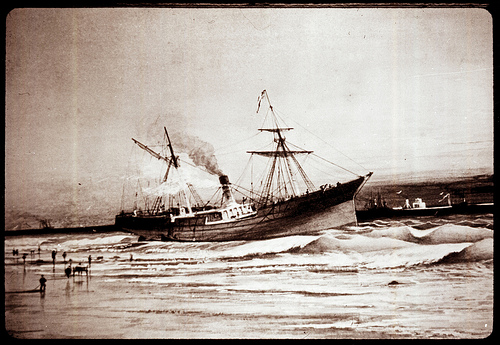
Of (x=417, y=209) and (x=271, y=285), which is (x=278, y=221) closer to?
(x=271, y=285)

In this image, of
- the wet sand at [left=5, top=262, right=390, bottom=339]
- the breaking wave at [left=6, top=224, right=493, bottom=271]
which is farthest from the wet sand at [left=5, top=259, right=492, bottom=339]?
the breaking wave at [left=6, top=224, right=493, bottom=271]

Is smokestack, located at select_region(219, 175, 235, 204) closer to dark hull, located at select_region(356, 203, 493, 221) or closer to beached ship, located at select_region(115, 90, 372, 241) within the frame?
beached ship, located at select_region(115, 90, 372, 241)

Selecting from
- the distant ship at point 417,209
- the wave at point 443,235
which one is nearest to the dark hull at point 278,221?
the distant ship at point 417,209

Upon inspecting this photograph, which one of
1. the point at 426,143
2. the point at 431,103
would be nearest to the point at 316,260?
the point at 426,143

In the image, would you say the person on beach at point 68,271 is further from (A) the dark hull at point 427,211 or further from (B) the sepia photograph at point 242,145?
(A) the dark hull at point 427,211

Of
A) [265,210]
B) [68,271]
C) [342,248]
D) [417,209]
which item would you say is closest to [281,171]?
[265,210]

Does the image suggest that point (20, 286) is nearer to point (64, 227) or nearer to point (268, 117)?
point (64, 227)
